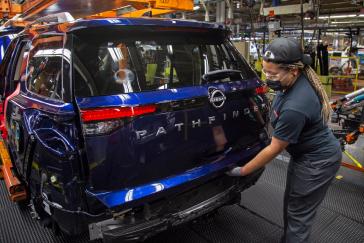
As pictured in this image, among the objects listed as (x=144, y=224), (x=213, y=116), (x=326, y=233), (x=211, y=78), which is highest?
(x=211, y=78)

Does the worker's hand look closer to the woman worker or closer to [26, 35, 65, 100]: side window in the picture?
the woman worker

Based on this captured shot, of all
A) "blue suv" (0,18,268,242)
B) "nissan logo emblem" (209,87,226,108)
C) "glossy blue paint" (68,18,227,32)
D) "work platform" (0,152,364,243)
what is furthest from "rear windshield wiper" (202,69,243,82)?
"work platform" (0,152,364,243)

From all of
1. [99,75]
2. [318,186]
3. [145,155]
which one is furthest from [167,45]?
[318,186]

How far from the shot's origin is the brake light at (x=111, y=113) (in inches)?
66.8

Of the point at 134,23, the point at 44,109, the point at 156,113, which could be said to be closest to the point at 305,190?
the point at 156,113

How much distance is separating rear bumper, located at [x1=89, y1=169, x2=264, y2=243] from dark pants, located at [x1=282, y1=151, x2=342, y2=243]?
0.44 m

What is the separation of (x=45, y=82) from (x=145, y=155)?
969 millimetres

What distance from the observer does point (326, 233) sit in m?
2.89

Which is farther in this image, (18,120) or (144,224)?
(18,120)

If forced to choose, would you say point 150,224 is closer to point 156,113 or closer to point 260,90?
point 156,113

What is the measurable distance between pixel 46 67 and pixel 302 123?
1.82 metres

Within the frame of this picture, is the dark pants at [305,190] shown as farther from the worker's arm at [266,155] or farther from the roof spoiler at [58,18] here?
the roof spoiler at [58,18]

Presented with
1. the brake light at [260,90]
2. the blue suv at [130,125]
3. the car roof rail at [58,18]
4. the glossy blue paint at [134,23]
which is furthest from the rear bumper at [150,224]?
the car roof rail at [58,18]

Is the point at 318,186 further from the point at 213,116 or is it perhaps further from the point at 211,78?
the point at 211,78
